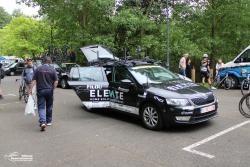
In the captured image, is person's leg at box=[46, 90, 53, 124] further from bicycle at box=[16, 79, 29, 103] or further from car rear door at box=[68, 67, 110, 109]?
bicycle at box=[16, 79, 29, 103]

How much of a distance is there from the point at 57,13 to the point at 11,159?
1910 cm

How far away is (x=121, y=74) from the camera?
9844 millimetres

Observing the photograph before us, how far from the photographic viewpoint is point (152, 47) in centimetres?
2427

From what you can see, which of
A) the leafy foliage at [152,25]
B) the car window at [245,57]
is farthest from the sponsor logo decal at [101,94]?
the leafy foliage at [152,25]

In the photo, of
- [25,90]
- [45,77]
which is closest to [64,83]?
[25,90]

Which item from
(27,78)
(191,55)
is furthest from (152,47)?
(27,78)

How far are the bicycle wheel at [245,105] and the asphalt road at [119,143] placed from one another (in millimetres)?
166

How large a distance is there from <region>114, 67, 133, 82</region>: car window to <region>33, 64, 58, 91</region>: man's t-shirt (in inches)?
72.9

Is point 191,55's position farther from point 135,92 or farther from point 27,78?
point 135,92

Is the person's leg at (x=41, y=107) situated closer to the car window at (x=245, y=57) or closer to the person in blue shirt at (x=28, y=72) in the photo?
the person in blue shirt at (x=28, y=72)

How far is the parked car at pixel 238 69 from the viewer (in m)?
16.5

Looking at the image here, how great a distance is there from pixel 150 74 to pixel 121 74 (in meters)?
0.80

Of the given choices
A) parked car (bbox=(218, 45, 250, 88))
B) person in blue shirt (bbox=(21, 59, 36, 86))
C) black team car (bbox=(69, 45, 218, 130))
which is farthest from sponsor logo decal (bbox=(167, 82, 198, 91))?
parked car (bbox=(218, 45, 250, 88))

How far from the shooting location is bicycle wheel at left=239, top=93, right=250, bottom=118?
9.73 metres
